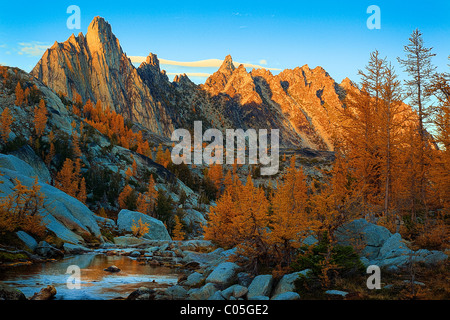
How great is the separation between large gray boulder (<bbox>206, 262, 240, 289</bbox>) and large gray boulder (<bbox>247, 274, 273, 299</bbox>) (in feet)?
5.80

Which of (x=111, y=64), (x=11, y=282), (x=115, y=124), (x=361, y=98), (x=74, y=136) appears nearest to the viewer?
(x=11, y=282)

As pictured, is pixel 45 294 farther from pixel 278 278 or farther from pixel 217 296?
pixel 278 278

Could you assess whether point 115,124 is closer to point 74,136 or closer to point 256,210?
point 74,136

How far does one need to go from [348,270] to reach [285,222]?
3217mm

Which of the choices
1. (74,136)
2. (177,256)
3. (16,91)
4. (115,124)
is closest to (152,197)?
(74,136)

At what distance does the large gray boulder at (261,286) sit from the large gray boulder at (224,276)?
1769 millimetres

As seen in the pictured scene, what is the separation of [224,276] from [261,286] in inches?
102

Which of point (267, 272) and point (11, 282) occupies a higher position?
point (267, 272)

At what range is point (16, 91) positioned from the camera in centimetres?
7656

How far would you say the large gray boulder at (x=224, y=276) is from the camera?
575 inches

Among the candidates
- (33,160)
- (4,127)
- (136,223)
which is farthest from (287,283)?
(4,127)

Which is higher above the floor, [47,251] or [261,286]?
[261,286]

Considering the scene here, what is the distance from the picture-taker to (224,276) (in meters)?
14.9

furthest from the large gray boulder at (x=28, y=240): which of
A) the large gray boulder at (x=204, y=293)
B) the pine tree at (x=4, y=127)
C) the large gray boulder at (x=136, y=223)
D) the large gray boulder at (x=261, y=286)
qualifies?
the pine tree at (x=4, y=127)
